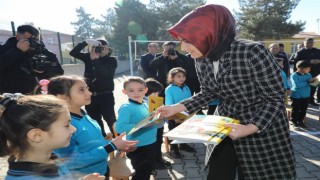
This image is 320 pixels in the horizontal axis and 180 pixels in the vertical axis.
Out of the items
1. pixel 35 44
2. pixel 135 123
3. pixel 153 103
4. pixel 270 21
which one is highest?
pixel 270 21

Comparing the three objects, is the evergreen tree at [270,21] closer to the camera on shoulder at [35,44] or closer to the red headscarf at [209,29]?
the camera on shoulder at [35,44]

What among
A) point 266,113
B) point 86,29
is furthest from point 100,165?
point 86,29

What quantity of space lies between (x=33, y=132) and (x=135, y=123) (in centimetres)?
137

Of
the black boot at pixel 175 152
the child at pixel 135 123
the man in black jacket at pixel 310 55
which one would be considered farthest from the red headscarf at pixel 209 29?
the man in black jacket at pixel 310 55

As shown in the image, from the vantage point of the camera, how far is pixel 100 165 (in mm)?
2127

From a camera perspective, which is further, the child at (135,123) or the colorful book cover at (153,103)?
the colorful book cover at (153,103)

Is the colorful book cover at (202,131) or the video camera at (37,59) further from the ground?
the video camera at (37,59)

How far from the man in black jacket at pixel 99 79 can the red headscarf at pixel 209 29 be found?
2753mm

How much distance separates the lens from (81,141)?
79.7 inches

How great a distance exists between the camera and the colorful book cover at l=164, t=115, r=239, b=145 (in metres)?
1.38

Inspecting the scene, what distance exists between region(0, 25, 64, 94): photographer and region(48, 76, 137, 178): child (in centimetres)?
154

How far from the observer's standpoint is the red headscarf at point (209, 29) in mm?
1700

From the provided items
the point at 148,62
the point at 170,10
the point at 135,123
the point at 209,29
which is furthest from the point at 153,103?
the point at 170,10

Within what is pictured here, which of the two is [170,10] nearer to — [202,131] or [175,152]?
[175,152]
